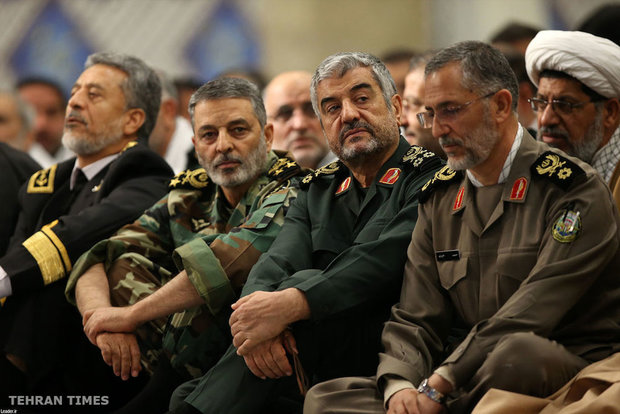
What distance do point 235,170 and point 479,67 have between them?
1.51 m

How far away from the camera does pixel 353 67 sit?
163 inches

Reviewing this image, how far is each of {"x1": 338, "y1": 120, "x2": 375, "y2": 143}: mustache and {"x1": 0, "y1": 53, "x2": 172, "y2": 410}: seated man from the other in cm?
146

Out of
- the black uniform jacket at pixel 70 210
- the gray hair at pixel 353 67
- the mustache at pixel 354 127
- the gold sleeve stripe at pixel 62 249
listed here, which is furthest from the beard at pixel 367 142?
the gold sleeve stripe at pixel 62 249

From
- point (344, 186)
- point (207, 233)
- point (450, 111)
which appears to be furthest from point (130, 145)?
point (450, 111)

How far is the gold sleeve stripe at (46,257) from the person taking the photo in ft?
15.9

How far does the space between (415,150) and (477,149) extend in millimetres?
690

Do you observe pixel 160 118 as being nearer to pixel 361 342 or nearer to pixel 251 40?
pixel 361 342

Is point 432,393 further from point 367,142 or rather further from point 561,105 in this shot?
point 561,105

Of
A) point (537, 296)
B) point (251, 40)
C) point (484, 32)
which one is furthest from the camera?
point (251, 40)

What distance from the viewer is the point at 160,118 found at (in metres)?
6.73

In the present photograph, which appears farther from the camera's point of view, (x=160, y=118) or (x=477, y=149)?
(x=160, y=118)

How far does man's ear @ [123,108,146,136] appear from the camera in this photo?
568 centimetres

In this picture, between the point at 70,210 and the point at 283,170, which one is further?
the point at 70,210

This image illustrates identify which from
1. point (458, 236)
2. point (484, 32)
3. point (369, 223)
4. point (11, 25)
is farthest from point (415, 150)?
point (11, 25)
